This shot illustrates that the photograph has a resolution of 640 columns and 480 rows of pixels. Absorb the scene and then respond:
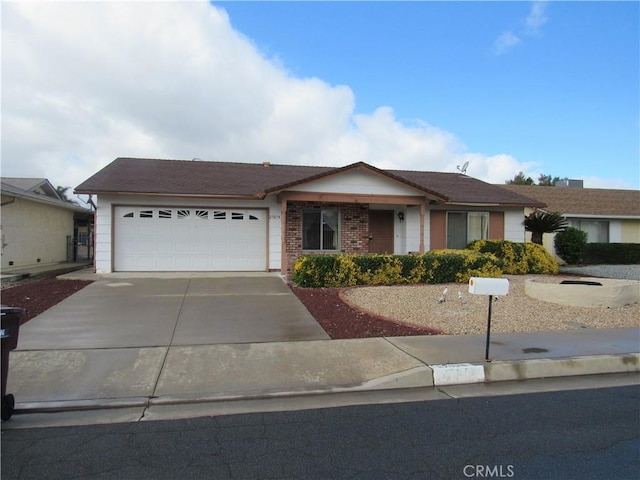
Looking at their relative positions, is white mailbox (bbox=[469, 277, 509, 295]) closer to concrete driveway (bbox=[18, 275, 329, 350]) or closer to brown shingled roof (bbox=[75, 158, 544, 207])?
concrete driveway (bbox=[18, 275, 329, 350])

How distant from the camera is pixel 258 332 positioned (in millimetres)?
7406

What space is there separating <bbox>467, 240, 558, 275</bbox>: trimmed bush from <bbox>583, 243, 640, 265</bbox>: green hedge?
802cm

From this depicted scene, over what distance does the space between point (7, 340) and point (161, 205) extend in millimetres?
11316

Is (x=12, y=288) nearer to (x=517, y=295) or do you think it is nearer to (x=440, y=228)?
(x=517, y=295)

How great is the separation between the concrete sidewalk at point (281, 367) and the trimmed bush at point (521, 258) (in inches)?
325

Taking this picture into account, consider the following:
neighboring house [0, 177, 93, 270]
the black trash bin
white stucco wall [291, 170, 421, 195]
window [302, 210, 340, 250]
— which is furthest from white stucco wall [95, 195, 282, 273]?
the black trash bin

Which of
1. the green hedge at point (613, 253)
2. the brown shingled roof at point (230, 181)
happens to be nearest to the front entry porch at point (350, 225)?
the brown shingled roof at point (230, 181)

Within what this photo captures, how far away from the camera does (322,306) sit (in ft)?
31.1

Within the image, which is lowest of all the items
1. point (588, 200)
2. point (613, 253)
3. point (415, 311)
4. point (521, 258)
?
point (415, 311)

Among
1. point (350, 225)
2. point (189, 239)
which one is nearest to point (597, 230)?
point (350, 225)

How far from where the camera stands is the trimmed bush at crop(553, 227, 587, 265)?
64.9ft

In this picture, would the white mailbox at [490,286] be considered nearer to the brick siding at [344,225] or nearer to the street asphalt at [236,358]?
the street asphalt at [236,358]

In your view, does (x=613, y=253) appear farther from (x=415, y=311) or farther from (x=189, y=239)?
(x=189, y=239)

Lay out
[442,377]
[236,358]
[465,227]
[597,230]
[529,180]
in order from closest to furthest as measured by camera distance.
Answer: [442,377] → [236,358] → [465,227] → [597,230] → [529,180]
